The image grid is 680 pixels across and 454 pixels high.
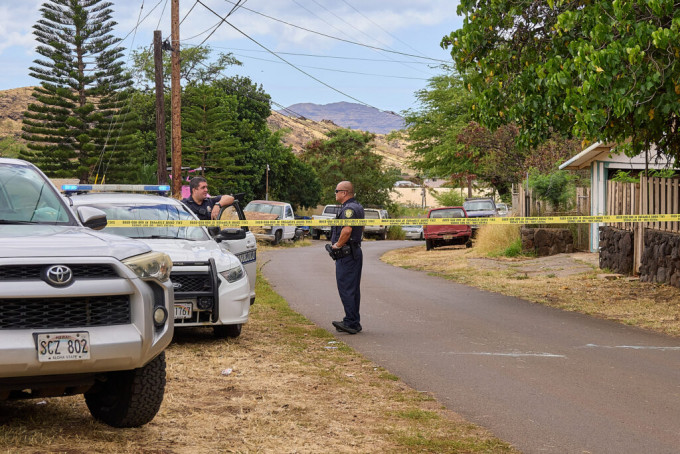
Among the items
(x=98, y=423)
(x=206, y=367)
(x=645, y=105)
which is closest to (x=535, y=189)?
(x=645, y=105)

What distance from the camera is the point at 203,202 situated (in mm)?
12641

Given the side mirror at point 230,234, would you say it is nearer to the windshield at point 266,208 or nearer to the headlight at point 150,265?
the headlight at point 150,265

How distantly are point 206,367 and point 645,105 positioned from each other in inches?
257

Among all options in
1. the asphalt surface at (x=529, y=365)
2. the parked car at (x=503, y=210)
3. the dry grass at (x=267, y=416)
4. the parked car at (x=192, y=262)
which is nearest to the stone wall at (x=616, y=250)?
the asphalt surface at (x=529, y=365)

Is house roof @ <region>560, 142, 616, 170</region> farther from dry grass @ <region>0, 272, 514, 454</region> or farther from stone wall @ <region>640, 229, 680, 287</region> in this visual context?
dry grass @ <region>0, 272, 514, 454</region>

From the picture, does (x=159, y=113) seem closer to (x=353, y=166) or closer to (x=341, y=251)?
(x=341, y=251)

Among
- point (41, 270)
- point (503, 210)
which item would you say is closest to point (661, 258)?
point (41, 270)

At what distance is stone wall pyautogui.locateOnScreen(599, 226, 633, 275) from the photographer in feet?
57.8

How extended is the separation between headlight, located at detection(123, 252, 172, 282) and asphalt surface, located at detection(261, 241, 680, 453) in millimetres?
2526

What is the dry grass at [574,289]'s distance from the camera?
12.7m

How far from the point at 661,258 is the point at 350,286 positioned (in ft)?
22.4

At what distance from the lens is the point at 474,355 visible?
31.1ft

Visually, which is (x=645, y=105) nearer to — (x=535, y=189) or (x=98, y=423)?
(x=98, y=423)

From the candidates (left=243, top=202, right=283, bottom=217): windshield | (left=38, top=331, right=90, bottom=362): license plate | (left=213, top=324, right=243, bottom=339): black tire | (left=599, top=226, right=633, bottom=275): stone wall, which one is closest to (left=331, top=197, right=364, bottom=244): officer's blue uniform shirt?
(left=213, top=324, right=243, bottom=339): black tire
